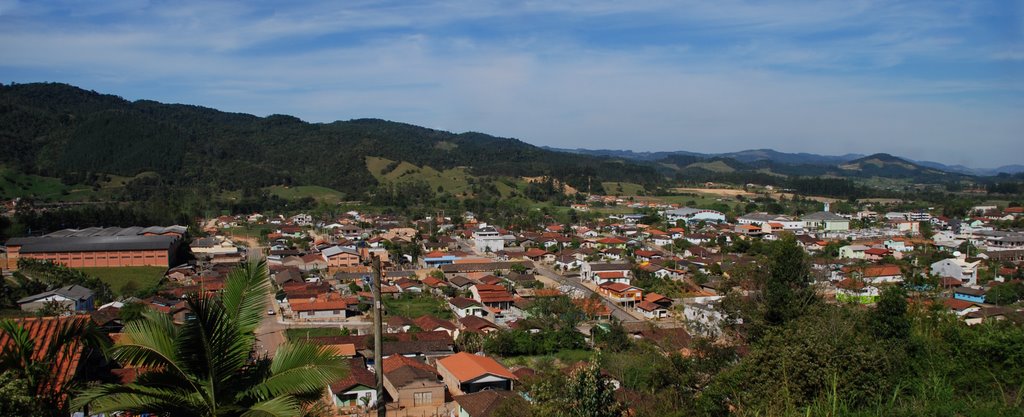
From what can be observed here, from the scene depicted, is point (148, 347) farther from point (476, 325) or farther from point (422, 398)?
point (476, 325)

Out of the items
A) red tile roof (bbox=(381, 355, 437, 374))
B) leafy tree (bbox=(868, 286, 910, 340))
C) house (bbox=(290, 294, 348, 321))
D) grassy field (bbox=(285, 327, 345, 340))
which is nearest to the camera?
leafy tree (bbox=(868, 286, 910, 340))

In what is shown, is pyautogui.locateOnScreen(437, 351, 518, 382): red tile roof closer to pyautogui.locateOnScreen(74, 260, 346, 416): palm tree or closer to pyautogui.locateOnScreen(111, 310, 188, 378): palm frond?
pyautogui.locateOnScreen(74, 260, 346, 416): palm tree

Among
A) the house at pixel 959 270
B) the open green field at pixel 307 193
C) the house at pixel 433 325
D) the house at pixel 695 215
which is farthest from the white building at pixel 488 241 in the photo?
the open green field at pixel 307 193

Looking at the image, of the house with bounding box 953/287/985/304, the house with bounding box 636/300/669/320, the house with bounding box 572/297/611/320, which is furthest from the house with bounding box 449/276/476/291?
the house with bounding box 953/287/985/304

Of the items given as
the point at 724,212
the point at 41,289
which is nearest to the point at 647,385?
the point at 41,289

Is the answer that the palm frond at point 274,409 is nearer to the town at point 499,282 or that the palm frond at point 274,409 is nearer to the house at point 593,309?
the town at point 499,282

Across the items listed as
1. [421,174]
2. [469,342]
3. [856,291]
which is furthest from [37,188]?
[856,291]

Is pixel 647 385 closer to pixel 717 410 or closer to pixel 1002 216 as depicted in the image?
pixel 717 410

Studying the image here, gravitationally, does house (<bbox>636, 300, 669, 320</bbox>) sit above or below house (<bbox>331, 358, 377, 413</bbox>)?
below

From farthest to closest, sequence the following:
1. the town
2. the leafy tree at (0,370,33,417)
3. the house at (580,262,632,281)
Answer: the house at (580,262,632,281)
the town
the leafy tree at (0,370,33,417)
